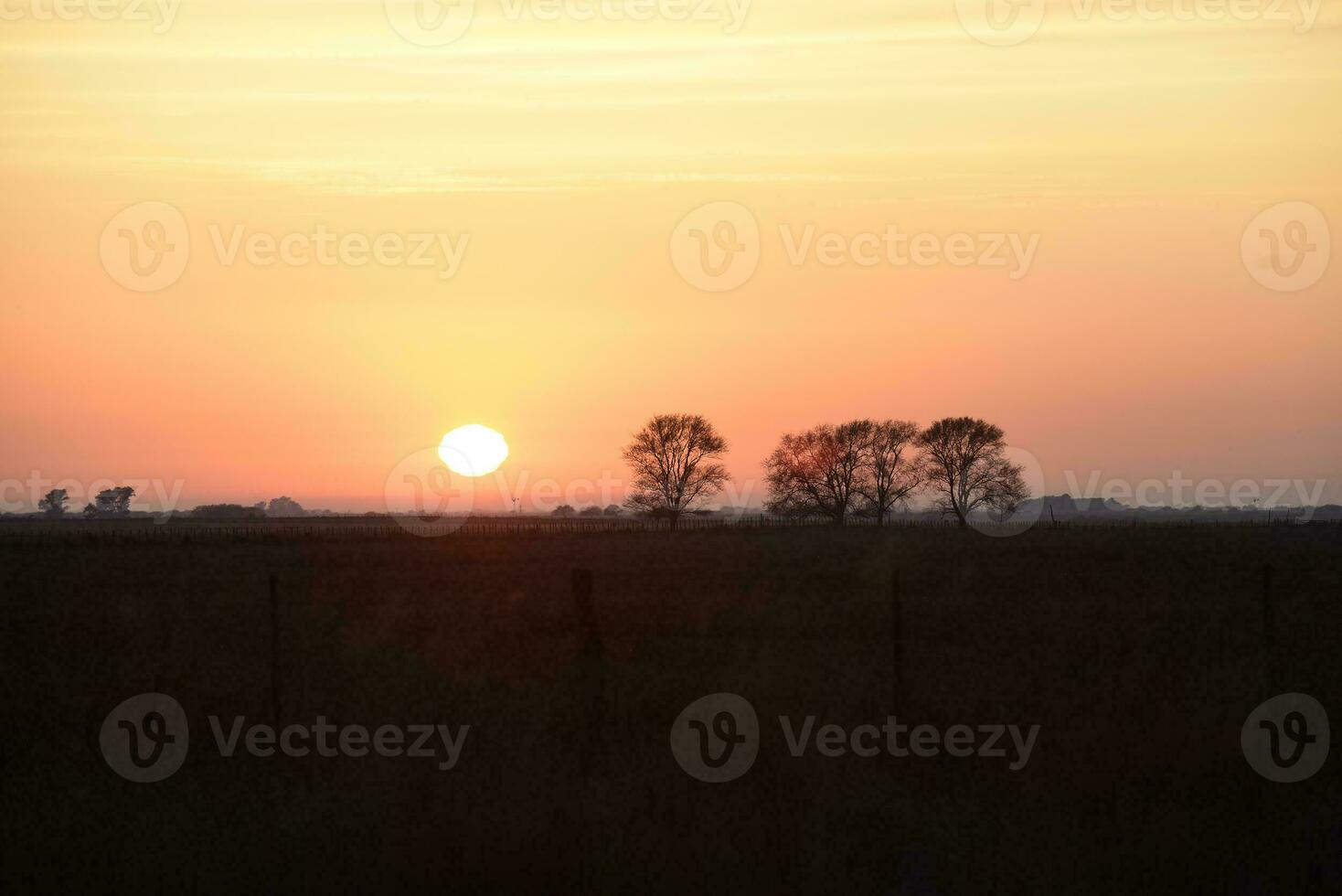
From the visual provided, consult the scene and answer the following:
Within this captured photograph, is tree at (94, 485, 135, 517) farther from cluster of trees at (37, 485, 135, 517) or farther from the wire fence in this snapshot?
the wire fence

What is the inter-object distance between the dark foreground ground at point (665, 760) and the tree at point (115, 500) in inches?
7472

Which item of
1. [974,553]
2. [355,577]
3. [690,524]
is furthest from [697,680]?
[690,524]

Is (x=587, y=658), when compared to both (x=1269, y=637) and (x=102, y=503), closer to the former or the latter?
(x=1269, y=637)

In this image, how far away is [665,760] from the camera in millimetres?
9133

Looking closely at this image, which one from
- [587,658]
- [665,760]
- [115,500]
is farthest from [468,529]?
[115,500]

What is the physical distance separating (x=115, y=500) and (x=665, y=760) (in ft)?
675

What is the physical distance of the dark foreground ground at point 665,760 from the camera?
280 inches

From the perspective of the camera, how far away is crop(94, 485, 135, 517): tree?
192 metres

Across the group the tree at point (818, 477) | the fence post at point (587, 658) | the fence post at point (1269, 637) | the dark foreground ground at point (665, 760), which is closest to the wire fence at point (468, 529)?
the tree at point (818, 477)

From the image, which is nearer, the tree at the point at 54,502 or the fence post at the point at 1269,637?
the fence post at the point at 1269,637

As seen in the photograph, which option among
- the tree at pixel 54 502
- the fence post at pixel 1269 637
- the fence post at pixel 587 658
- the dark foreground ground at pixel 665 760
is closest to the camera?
the dark foreground ground at pixel 665 760

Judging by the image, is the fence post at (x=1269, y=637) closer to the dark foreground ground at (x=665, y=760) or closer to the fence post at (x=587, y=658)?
the dark foreground ground at (x=665, y=760)

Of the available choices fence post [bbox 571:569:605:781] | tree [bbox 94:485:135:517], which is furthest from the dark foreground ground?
tree [bbox 94:485:135:517]

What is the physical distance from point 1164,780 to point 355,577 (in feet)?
79.5
